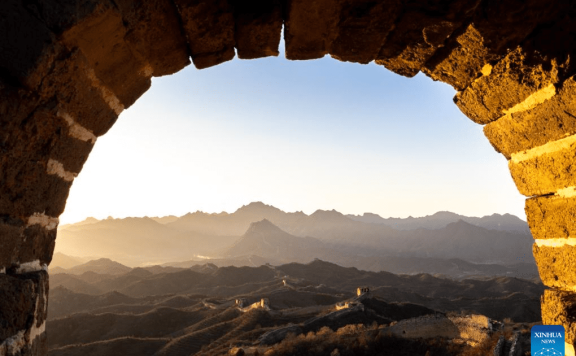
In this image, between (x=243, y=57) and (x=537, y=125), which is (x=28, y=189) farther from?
(x=537, y=125)

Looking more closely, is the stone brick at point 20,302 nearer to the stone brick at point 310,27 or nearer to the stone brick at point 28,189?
the stone brick at point 28,189

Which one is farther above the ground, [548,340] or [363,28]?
[363,28]

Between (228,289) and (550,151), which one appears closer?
(550,151)

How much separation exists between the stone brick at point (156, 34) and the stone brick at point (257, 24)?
1.27 ft

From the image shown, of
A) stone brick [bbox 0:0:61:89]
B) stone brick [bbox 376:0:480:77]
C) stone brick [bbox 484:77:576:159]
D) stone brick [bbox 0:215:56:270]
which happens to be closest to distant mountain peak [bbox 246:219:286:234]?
stone brick [bbox 484:77:576:159]

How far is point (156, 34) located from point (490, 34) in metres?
2.14

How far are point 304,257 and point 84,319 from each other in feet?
284

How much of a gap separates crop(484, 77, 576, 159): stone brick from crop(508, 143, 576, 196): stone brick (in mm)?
102

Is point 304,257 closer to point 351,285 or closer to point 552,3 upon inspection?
point 351,285

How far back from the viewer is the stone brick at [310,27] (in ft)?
7.16

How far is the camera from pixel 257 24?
2.40 metres

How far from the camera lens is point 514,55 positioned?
242 cm

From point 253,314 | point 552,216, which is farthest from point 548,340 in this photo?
point 253,314

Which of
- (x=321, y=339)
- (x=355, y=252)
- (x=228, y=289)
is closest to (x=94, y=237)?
(x=355, y=252)
